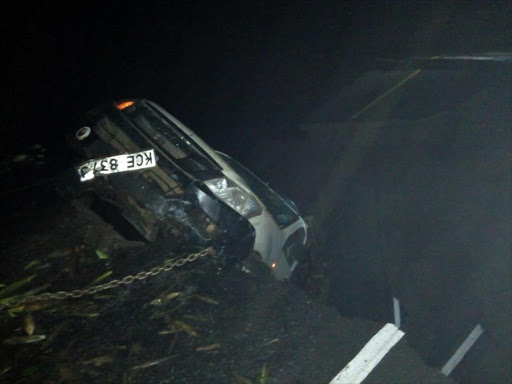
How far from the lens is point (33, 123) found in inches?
285

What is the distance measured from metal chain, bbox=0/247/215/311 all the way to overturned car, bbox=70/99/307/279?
0.26 m

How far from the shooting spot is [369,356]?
163 inches

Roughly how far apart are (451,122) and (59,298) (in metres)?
11.3

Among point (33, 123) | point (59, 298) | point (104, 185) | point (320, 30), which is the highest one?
point (320, 30)

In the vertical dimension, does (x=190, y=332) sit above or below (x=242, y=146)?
below

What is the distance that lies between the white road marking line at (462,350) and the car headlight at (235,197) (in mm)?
3767

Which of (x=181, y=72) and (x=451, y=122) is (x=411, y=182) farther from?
(x=181, y=72)

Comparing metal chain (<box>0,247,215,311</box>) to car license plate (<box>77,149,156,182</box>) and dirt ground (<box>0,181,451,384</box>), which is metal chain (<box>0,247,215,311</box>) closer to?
dirt ground (<box>0,181,451,384</box>)

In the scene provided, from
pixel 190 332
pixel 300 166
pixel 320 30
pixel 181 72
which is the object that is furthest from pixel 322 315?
pixel 320 30

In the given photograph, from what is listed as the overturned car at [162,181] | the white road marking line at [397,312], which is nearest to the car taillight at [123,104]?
the overturned car at [162,181]

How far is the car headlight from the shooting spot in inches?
180

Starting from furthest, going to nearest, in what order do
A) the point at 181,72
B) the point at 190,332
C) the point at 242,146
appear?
1. the point at 181,72
2. the point at 242,146
3. the point at 190,332

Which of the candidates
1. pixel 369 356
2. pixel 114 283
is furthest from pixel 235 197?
pixel 369 356

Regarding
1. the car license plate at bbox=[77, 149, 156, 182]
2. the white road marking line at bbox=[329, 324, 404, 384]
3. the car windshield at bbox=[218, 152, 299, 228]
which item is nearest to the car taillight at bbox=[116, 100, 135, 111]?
the car license plate at bbox=[77, 149, 156, 182]
